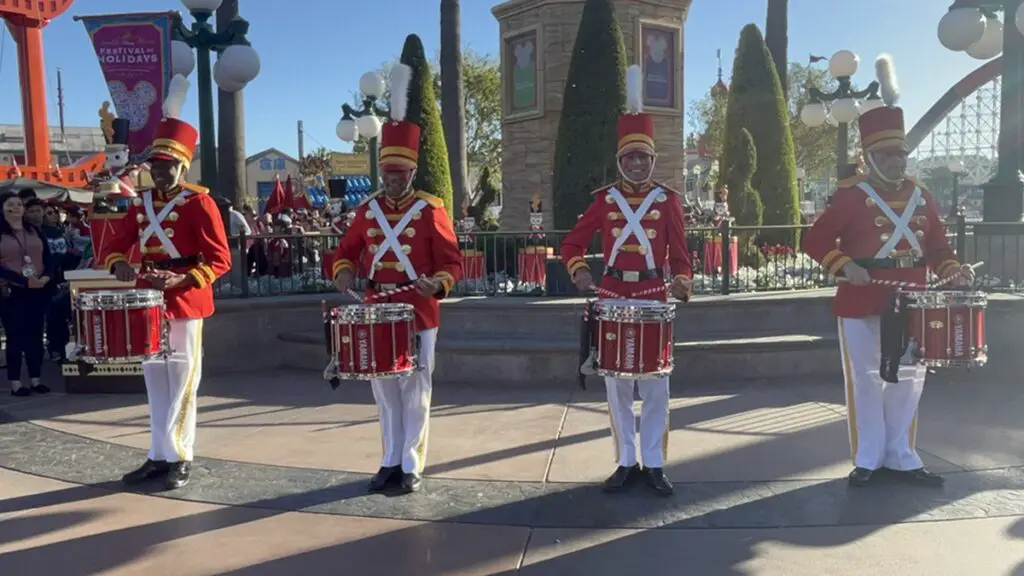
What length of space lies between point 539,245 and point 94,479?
6.13 metres

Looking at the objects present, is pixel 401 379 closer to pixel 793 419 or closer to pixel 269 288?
pixel 793 419

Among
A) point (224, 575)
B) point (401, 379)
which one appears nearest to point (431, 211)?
point (401, 379)

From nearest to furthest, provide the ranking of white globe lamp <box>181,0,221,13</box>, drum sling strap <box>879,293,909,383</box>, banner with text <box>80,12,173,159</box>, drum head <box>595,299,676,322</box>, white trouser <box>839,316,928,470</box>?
drum head <box>595,299,676,322</box>, drum sling strap <box>879,293,909,383</box>, white trouser <box>839,316,928,470</box>, white globe lamp <box>181,0,221,13</box>, banner with text <box>80,12,173,159</box>

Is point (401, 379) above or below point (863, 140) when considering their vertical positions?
below

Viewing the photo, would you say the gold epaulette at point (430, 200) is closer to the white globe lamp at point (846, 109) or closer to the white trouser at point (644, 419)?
the white trouser at point (644, 419)

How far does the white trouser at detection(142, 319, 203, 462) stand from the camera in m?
5.39

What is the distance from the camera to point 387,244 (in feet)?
16.8

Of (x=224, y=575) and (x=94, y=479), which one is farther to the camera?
(x=94, y=479)

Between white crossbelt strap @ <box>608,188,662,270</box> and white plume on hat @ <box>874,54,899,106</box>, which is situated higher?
white plume on hat @ <box>874,54,899,106</box>

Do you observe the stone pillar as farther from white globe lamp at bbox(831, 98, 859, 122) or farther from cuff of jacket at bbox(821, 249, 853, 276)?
cuff of jacket at bbox(821, 249, 853, 276)

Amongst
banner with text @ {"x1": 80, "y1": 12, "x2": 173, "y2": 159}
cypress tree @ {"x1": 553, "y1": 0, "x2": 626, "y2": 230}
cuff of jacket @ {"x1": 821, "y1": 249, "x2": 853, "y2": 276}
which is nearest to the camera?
Result: cuff of jacket @ {"x1": 821, "y1": 249, "x2": 853, "y2": 276}

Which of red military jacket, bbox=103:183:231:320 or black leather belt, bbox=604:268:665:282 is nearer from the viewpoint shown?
black leather belt, bbox=604:268:665:282

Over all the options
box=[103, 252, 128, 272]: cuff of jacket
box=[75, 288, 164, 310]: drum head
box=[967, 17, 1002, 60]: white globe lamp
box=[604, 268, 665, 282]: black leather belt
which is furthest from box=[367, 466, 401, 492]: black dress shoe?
box=[967, 17, 1002, 60]: white globe lamp

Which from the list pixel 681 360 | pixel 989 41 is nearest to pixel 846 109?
pixel 989 41
